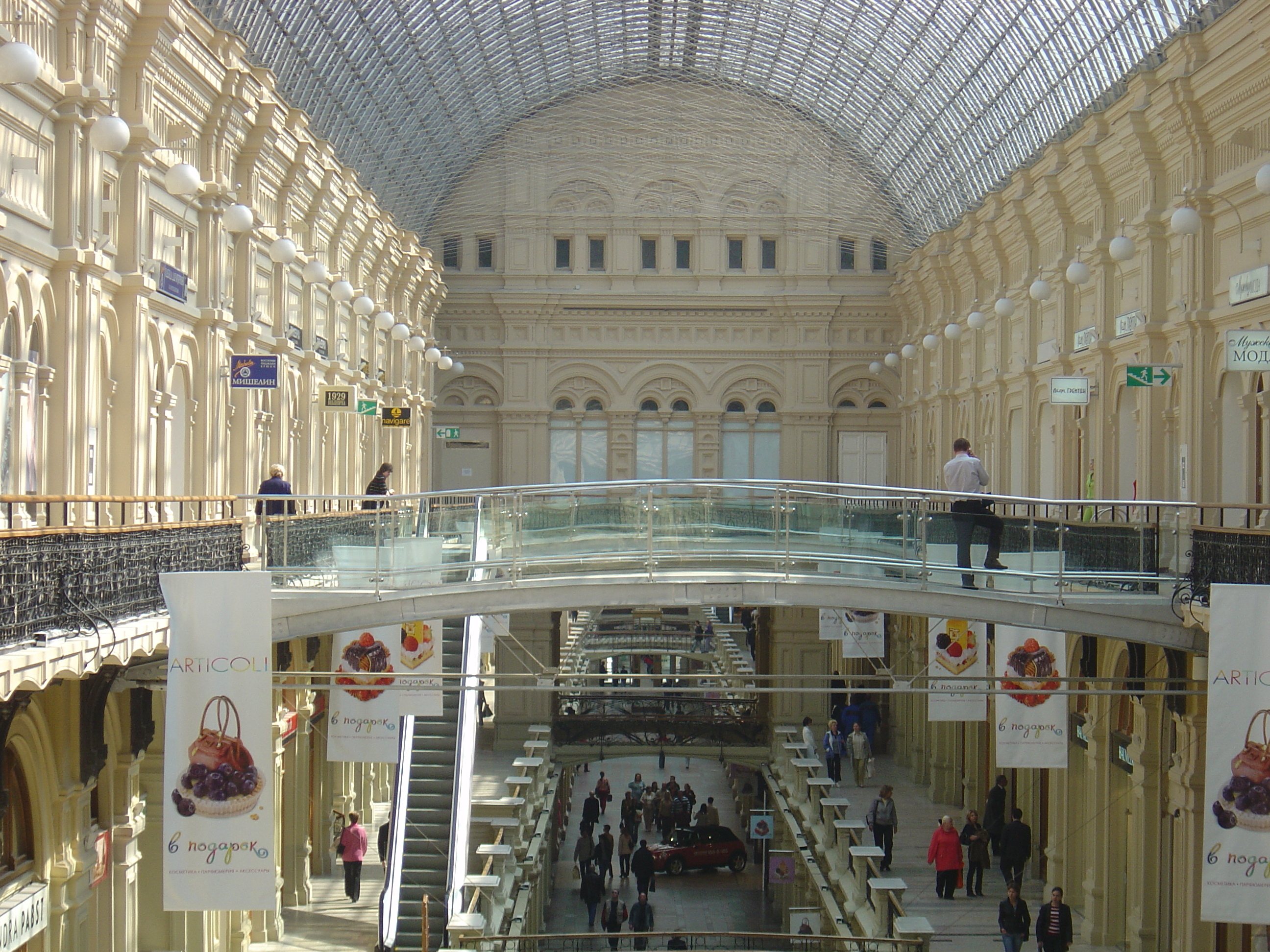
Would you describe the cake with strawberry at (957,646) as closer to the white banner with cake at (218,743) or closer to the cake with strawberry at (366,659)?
the cake with strawberry at (366,659)

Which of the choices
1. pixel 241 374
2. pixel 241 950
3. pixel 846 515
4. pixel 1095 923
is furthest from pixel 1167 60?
pixel 241 950

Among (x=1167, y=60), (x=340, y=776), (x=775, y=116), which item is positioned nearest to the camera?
(x=1167, y=60)

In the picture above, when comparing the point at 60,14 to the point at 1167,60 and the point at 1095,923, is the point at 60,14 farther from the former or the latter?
the point at 1095,923

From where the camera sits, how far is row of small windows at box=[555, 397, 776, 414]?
47.1 metres

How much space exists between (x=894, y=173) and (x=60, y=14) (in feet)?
106

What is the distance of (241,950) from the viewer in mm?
21844

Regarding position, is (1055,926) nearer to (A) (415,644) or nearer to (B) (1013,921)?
(B) (1013,921)

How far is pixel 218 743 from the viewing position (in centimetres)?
1370

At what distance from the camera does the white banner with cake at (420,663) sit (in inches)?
812

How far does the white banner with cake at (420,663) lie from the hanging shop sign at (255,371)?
4.28 meters

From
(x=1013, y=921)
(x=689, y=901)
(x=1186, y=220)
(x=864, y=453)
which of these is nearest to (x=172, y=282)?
(x=1186, y=220)

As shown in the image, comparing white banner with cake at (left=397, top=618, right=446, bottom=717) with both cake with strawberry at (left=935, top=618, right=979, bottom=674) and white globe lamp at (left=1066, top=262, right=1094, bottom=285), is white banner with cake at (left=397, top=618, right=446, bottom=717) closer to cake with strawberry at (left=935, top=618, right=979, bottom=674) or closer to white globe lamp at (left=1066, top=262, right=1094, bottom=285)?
cake with strawberry at (left=935, top=618, right=979, bottom=674)

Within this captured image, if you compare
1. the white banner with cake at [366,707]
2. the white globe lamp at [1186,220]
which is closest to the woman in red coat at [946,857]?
the white banner with cake at [366,707]

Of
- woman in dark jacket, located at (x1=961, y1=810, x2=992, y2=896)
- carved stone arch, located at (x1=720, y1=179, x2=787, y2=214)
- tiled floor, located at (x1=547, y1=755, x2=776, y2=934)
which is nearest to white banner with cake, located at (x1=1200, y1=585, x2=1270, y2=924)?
woman in dark jacket, located at (x1=961, y1=810, x2=992, y2=896)
